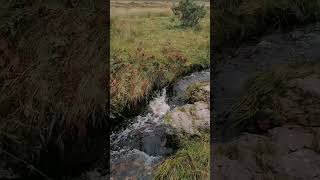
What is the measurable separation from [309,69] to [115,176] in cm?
190

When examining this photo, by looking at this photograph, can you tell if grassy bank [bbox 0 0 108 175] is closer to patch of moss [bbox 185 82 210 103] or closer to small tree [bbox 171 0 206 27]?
patch of moss [bbox 185 82 210 103]

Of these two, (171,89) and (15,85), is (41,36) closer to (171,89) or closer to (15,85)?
(15,85)

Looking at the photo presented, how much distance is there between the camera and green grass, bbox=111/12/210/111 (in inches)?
179

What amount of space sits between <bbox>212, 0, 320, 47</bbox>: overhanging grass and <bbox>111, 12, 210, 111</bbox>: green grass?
203 millimetres

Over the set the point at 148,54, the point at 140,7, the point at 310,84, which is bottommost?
the point at 310,84

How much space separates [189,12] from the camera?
19.8ft

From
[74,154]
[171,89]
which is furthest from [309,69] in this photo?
[74,154]

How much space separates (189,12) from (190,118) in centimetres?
215

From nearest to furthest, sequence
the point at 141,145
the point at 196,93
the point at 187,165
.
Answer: the point at 187,165 → the point at 141,145 → the point at 196,93

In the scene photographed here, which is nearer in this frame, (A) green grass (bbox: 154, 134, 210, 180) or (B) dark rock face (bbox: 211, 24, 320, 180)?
(B) dark rock face (bbox: 211, 24, 320, 180)

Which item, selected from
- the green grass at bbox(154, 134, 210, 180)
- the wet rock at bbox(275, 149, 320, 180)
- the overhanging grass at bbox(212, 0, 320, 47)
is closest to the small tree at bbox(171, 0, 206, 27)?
the overhanging grass at bbox(212, 0, 320, 47)

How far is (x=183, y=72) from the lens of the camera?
5.17 m

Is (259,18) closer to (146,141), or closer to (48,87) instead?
(146,141)

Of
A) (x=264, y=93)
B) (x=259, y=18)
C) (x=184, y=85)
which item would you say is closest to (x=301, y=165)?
(x=264, y=93)
